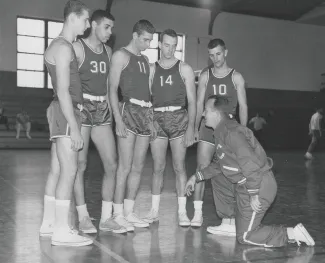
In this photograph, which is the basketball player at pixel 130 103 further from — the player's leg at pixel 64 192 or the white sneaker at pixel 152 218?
the player's leg at pixel 64 192

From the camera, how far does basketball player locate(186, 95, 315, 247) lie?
124 inches

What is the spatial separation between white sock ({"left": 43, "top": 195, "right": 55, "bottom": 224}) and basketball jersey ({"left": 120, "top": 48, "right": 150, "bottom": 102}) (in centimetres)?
99

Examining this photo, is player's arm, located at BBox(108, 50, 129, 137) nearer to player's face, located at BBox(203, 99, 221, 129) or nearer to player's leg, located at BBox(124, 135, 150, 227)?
player's leg, located at BBox(124, 135, 150, 227)

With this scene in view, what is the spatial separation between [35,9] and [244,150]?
13.5 metres

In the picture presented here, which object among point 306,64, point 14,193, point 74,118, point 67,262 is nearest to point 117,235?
point 67,262

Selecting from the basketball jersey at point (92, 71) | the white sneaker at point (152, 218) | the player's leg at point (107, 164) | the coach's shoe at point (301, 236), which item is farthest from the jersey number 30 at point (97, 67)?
the coach's shoe at point (301, 236)

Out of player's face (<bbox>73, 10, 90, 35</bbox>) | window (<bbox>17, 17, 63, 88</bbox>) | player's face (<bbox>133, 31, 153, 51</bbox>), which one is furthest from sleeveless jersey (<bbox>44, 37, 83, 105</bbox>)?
window (<bbox>17, 17, 63, 88</bbox>)

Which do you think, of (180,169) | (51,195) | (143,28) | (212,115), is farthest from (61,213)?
(143,28)

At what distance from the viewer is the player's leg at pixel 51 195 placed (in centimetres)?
333

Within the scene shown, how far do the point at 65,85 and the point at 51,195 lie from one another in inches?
36.7

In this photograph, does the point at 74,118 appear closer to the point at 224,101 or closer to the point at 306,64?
the point at 224,101

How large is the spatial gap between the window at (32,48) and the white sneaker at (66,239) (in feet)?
41.9

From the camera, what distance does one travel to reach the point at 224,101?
3.34 meters

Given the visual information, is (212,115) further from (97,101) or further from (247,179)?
(97,101)
